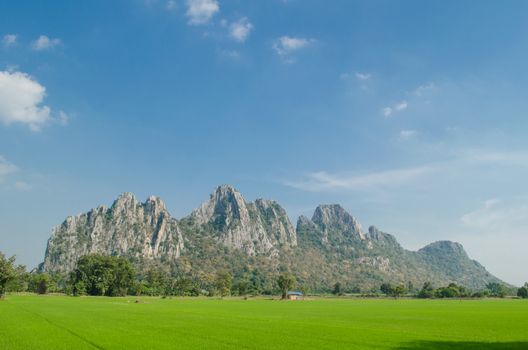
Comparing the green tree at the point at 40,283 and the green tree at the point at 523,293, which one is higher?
the green tree at the point at 523,293

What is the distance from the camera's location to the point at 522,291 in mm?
162000

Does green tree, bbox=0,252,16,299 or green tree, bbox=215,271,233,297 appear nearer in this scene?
green tree, bbox=0,252,16,299

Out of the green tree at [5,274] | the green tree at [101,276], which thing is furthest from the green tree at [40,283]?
the green tree at [5,274]

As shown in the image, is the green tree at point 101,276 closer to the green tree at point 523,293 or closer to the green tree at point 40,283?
the green tree at point 40,283

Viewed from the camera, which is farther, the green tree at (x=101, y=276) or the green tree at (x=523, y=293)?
the green tree at (x=523, y=293)

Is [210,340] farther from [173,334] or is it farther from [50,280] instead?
[50,280]

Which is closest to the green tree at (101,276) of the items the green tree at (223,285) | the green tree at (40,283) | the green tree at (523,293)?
the green tree at (40,283)

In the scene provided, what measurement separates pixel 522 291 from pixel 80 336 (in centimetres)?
17926

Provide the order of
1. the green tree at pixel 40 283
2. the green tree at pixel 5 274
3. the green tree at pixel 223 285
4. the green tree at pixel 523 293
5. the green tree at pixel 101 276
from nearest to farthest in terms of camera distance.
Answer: the green tree at pixel 5 274
the green tree at pixel 101 276
the green tree at pixel 40 283
the green tree at pixel 223 285
the green tree at pixel 523 293

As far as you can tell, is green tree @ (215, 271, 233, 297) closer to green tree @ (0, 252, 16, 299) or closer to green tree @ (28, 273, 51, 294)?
green tree @ (28, 273, 51, 294)

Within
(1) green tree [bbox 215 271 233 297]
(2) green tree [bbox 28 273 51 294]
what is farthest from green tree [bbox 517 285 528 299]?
(2) green tree [bbox 28 273 51 294]

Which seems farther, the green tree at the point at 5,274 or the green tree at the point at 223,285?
the green tree at the point at 223,285

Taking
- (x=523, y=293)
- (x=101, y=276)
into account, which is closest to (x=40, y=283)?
(x=101, y=276)

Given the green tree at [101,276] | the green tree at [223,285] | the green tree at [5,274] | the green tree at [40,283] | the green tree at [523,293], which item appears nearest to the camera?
the green tree at [5,274]
